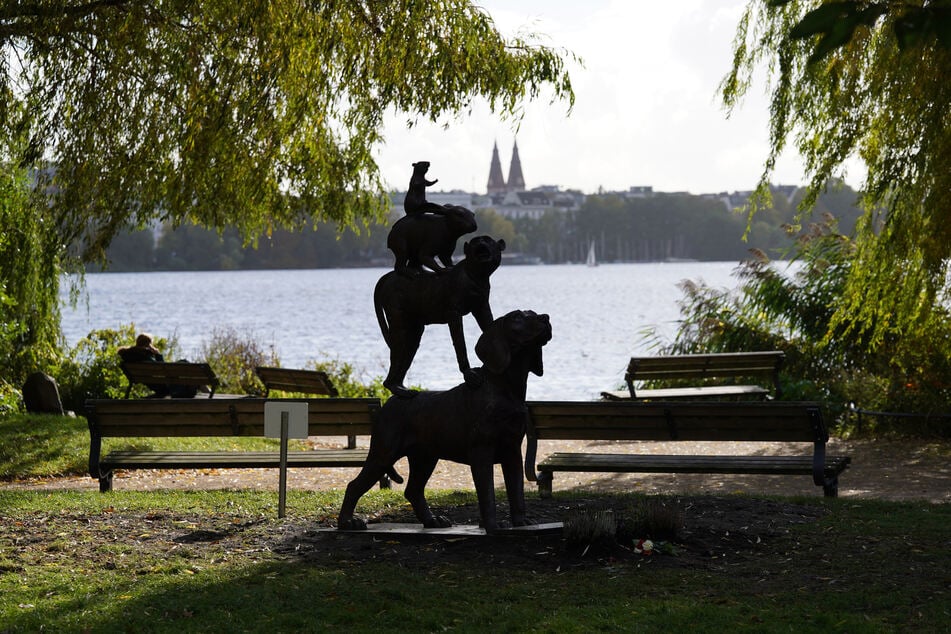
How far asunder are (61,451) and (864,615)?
8.60 meters

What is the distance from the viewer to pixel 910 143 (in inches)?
406

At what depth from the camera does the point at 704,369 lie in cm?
1431

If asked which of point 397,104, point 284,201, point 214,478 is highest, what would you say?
point 397,104

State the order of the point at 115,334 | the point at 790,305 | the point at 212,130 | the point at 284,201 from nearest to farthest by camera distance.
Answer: the point at 212,130, the point at 284,201, the point at 790,305, the point at 115,334

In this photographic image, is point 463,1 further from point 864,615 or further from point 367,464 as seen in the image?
point 864,615

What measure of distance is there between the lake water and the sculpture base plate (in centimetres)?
1146

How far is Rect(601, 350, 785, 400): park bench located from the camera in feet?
46.0

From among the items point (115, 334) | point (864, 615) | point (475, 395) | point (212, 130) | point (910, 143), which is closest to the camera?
point (864, 615)

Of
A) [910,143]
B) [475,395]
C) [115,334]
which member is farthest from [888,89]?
[115,334]

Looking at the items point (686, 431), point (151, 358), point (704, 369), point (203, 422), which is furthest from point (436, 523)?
point (151, 358)

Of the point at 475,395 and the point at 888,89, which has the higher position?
the point at 888,89

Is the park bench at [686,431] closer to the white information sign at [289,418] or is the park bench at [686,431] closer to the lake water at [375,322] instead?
→ the white information sign at [289,418]

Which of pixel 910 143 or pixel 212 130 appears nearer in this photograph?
pixel 910 143

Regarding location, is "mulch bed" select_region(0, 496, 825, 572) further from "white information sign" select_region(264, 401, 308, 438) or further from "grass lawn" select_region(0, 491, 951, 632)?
"white information sign" select_region(264, 401, 308, 438)
